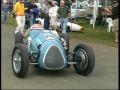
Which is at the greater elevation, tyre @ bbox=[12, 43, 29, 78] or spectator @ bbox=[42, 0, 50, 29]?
spectator @ bbox=[42, 0, 50, 29]

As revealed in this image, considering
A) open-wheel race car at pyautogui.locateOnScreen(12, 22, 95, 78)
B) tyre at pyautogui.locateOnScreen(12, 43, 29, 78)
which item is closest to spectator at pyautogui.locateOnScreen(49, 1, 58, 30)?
open-wheel race car at pyautogui.locateOnScreen(12, 22, 95, 78)

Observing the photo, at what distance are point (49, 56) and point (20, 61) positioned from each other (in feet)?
2.13

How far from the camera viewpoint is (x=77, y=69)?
31.2ft

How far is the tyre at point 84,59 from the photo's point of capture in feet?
30.0

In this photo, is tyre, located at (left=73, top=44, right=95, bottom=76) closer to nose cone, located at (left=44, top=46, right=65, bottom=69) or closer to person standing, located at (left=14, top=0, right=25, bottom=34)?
nose cone, located at (left=44, top=46, right=65, bottom=69)

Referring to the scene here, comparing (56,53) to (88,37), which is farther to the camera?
(88,37)

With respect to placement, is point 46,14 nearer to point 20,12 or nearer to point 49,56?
point 20,12

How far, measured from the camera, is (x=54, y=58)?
9.07 metres

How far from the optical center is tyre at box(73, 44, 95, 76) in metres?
9.14

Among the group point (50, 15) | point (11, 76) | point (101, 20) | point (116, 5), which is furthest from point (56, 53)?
point (101, 20)

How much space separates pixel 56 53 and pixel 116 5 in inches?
281

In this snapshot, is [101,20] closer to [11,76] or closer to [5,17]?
[5,17]

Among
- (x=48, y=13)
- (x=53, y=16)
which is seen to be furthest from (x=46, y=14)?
(x=53, y=16)

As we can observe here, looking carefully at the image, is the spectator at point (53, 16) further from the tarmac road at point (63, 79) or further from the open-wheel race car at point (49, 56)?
the open-wheel race car at point (49, 56)
